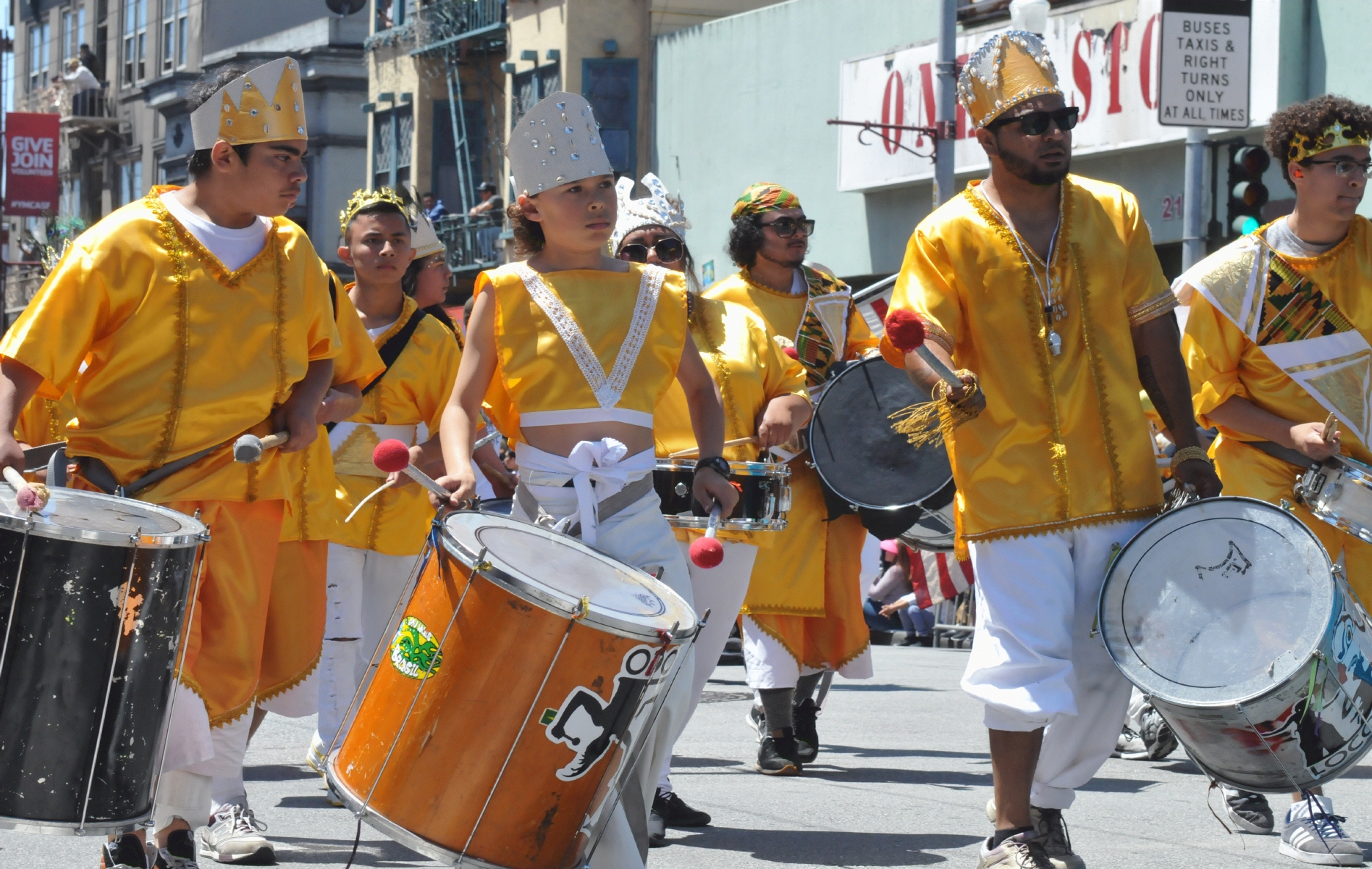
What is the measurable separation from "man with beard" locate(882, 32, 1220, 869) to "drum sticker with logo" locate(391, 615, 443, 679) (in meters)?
1.43

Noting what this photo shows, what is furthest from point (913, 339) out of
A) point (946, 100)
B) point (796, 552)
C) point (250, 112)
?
point (946, 100)

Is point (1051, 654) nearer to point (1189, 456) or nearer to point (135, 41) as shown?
point (1189, 456)

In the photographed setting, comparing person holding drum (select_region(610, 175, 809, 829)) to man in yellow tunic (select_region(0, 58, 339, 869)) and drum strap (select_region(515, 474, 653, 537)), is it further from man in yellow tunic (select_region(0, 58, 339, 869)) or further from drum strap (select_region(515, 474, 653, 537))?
man in yellow tunic (select_region(0, 58, 339, 869))

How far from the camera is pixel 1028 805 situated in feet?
16.0

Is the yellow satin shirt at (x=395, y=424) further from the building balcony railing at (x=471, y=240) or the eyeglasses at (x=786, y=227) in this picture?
the building balcony railing at (x=471, y=240)

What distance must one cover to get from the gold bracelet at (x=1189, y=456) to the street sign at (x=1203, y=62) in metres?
7.61

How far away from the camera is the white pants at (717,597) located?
618 cm

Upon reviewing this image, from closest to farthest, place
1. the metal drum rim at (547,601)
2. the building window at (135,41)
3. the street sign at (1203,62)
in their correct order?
the metal drum rim at (547,601), the street sign at (1203,62), the building window at (135,41)

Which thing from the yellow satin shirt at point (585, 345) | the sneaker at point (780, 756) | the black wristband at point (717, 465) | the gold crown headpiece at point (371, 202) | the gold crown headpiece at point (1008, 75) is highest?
the gold crown headpiece at point (1008, 75)

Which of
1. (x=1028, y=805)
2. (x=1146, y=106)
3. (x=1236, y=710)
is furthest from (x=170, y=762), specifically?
(x=1146, y=106)

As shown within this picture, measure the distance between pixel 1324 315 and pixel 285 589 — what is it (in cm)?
317

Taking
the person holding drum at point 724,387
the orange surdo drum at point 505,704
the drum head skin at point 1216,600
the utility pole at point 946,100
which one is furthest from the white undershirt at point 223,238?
the utility pole at point 946,100

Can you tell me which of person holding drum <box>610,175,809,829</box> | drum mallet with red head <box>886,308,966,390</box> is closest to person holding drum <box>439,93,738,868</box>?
drum mallet with red head <box>886,308,966,390</box>

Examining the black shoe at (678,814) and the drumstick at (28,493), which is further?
the black shoe at (678,814)
